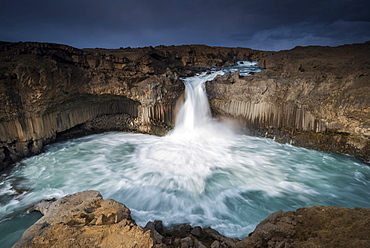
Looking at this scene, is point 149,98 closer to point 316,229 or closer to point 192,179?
point 192,179

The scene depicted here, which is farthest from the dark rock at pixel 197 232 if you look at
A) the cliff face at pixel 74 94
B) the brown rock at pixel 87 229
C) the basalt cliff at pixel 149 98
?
the cliff face at pixel 74 94

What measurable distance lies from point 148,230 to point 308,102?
10.3 meters

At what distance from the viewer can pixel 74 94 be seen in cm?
1024

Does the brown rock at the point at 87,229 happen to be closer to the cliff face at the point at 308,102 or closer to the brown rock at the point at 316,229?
the brown rock at the point at 316,229

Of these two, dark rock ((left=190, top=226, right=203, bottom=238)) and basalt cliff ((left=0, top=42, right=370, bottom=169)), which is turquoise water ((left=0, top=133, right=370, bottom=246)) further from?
dark rock ((left=190, top=226, right=203, bottom=238))

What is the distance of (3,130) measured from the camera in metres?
8.20

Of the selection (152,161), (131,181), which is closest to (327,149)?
(152,161)

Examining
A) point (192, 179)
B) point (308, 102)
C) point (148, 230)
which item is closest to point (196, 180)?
point (192, 179)

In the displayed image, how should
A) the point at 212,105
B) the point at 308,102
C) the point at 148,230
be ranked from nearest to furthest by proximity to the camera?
the point at 148,230 → the point at 308,102 → the point at 212,105

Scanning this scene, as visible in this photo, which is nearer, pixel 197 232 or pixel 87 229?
pixel 87 229

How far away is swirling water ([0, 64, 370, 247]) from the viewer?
224 inches

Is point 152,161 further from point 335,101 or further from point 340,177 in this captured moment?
point 335,101

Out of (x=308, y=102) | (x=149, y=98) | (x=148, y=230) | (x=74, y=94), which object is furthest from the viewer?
(x=149, y=98)

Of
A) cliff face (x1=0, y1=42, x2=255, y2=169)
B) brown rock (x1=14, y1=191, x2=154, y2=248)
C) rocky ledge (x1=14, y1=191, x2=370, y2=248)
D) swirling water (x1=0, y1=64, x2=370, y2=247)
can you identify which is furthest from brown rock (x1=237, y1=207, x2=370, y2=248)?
cliff face (x1=0, y1=42, x2=255, y2=169)
